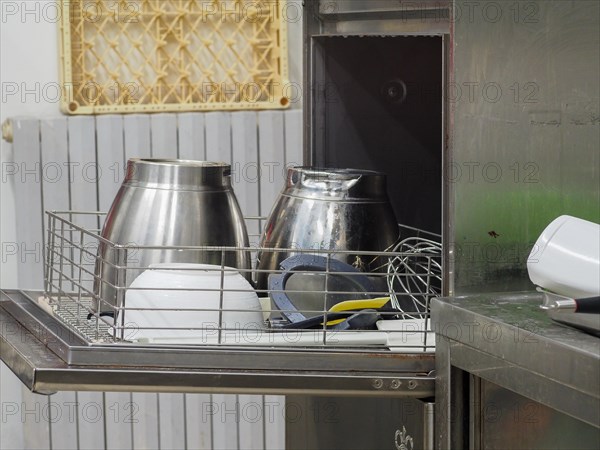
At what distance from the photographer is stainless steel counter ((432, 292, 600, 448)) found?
624 mm

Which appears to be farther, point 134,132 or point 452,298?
point 134,132

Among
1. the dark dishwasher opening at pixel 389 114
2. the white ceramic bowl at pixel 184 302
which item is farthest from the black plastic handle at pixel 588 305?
the dark dishwasher opening at pixel 389 114

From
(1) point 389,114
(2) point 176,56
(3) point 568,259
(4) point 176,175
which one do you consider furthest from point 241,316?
(2) point 176,56

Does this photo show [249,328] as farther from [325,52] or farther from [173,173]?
[325,52]

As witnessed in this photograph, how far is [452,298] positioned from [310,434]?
1.63 ft

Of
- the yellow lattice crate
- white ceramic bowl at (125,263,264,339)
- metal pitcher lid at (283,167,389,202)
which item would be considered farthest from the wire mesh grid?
the yellow lattice crate

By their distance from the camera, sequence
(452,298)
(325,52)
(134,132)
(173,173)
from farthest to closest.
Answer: (134,132)
(325,52)
(173,173)
(452,298)

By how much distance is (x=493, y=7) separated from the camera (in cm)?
81

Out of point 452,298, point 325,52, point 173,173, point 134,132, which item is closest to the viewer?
point 452,298

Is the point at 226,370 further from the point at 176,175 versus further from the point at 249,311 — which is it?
the point at 176,175

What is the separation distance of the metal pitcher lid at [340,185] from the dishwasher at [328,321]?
0.07 m

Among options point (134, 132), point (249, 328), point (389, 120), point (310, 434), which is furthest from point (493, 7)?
point (134, 132)

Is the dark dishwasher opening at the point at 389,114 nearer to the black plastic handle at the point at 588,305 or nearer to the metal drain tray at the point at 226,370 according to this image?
the metal drain tray at the point at 226,370

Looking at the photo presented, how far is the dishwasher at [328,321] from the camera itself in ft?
2.58
